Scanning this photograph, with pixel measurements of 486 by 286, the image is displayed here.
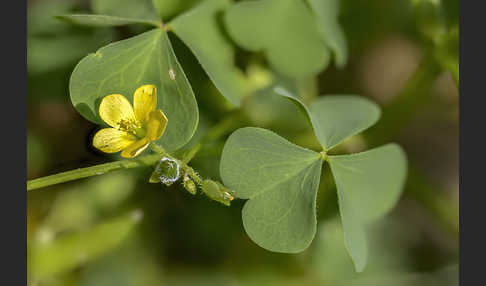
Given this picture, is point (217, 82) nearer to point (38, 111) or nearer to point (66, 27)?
point (66, 27)

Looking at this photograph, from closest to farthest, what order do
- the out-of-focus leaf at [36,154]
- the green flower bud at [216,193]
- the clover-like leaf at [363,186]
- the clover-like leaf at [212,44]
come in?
the green flower bud at [216,193]
the clover-like leaf at [363,186]
the clover-like leaf at [212,44]
the out-of-focus leaf at [36,154]

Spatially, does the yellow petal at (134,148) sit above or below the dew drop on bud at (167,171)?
above

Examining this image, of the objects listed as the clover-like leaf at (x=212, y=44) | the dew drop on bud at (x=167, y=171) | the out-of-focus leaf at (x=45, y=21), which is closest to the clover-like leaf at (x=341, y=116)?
the clover-like leaf at (x=212, y=44)

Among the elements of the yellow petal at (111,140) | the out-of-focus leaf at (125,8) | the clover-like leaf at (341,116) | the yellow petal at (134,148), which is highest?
the out-of-focus leaf at (125,8)

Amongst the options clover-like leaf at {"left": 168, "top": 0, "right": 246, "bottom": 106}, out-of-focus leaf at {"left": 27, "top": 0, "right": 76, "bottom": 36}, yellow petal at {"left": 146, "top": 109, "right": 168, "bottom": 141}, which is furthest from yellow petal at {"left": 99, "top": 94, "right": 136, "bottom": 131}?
out-of-focus leaf at {"left": 27, "top": 0, "right": 76, "bottom": 36}

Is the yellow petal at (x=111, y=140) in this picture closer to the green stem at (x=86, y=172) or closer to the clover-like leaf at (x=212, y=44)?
Result: the green stem at (x=86, y=172)

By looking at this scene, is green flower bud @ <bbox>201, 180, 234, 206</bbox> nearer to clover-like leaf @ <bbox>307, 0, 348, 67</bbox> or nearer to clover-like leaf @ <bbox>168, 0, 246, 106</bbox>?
clover-like leaf @ <bbox>168, 0, 246, 106</bbox>
